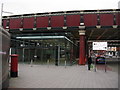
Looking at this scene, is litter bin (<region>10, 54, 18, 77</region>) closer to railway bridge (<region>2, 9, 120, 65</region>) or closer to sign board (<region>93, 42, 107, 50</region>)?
sign board (<region>93, 42, 107, 50</region>)

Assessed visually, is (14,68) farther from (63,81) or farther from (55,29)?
(55,29)

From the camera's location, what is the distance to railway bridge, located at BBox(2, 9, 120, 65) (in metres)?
24.1

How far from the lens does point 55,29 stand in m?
25.3

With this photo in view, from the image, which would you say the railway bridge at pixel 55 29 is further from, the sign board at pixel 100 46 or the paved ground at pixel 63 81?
the paved ground at pixel 63 81

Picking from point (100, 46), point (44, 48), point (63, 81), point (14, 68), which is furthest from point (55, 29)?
point (63, 81)

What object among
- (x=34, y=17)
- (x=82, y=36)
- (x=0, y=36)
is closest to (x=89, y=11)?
(x=82, y=36)

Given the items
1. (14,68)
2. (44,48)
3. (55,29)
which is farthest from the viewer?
(44,48)

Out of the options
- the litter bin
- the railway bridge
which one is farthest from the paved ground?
the railway bridge

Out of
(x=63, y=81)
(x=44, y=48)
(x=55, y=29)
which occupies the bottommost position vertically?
(x=63, y=81)

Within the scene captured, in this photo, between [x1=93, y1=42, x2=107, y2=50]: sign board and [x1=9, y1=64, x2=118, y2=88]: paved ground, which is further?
[x1=93, y1=42, x2=107, y2=50]: sign board

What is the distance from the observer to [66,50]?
2586 cm

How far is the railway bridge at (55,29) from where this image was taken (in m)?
24.1

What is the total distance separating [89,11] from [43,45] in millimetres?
7863

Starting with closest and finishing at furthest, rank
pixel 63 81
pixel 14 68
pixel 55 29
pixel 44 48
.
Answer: pixel 63 81, pixel 14 68, pixel 55 29, pixel 44 48
